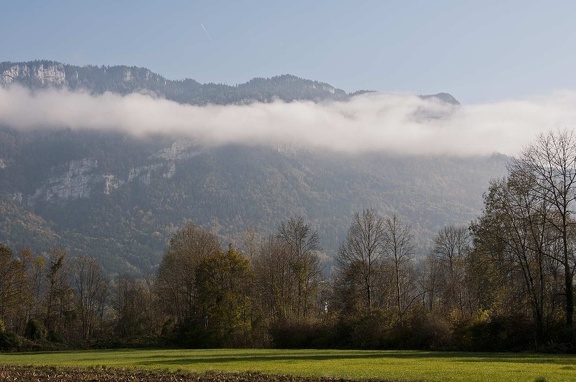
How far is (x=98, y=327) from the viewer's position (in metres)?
106

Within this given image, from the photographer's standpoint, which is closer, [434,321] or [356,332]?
[434,321]

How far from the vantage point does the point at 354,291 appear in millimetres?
76875

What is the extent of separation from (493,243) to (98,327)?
78589 millimetres

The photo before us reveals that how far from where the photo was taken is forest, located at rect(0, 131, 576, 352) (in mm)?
51562

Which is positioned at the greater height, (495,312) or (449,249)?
(449,249)

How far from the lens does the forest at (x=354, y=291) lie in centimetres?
5156

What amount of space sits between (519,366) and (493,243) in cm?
2342

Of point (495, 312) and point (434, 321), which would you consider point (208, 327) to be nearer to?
point (434, 321)

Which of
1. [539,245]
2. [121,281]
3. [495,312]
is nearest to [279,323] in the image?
[495,312]

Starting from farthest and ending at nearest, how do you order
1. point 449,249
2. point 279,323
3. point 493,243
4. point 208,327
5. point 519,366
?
point 449,249 → point 208,327 → point 279,323 → point 493,243 → point 519,366

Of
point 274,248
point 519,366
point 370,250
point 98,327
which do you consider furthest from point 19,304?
point 519,366

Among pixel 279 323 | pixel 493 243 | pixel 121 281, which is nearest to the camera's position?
pixel 493 243

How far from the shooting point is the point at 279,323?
70562mm

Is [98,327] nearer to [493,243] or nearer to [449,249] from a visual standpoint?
[449,249]
